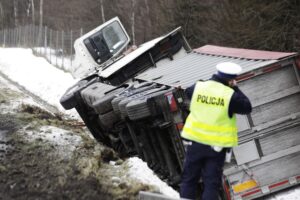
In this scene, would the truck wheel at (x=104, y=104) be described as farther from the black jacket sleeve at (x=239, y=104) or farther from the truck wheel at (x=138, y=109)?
the black jacket sleeve at (x=239, y=104)

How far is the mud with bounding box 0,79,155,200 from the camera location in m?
6.30

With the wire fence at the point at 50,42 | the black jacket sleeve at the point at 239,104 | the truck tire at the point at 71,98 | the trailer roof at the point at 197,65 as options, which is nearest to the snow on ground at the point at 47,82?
the wire fence at the point at 50,42

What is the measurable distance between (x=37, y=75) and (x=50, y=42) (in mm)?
11797

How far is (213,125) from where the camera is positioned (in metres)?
5.68

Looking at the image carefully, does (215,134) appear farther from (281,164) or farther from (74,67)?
(74,67)

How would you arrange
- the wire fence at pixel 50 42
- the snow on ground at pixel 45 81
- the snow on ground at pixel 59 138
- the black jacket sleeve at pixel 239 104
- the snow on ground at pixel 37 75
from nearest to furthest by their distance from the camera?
1. the black jacket sleeve at pixel 239 104
2. the snow on ground at pixel 45 81
3. the snow on ground at pixel 59 138
4. the snow on ground at pixel 37 75
5. the wire fence at pixel 50 42

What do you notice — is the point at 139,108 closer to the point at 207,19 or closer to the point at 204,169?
the point at 204,169

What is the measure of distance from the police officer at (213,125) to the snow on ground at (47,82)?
2.63ft

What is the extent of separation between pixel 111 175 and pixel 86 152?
104 centimetres

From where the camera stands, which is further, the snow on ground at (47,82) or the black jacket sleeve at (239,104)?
the snow on ground at (47,82)

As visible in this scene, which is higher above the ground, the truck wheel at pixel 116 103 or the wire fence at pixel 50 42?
the truck wheel at pixel 116 103

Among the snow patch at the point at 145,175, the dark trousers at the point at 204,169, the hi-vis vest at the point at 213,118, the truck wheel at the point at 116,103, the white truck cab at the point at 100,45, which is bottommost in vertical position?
the white truck cab at the point at 100,45

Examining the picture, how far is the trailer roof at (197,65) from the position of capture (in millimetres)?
7426

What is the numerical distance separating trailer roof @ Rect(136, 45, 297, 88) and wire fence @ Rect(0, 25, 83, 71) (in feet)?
45.7
